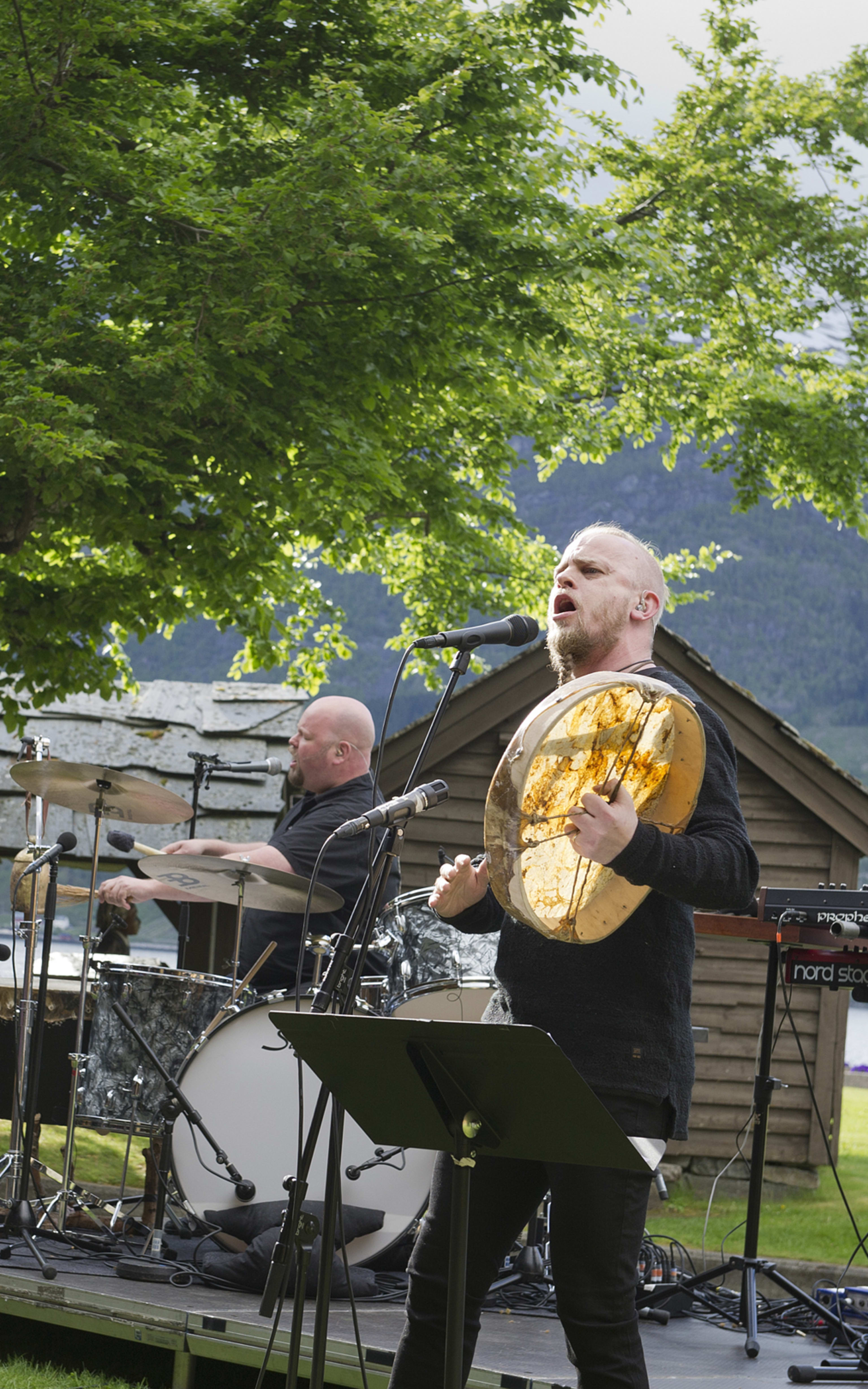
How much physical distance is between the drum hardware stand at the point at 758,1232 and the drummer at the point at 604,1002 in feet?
6.29

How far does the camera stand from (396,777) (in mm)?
9938

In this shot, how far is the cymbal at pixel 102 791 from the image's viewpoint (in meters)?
5.16

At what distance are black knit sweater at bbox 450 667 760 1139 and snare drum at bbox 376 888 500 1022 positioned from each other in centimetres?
243

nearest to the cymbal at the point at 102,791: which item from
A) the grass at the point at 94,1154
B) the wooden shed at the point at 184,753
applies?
the grass at the point at 94,1154

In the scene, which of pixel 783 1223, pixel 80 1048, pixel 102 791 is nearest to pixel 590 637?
pixel 102 791

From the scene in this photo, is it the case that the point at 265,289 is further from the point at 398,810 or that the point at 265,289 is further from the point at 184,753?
the point at 398,810

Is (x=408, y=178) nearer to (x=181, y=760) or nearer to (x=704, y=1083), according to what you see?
(x=181, y=760)

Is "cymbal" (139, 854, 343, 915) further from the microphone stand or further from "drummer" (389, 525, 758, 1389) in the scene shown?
"drummer" (389, 525, 758, 1389)

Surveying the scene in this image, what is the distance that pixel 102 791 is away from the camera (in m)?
5.28

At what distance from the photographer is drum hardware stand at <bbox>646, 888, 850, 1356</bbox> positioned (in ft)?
14.5

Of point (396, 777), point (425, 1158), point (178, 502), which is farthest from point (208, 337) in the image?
point (425, 1158)

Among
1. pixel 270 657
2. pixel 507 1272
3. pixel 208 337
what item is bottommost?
pixel 507 1272

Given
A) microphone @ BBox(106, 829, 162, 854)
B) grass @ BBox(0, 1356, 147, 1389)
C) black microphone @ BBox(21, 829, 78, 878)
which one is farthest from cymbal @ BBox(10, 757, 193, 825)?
grass @ BBox(0, 1356, 147, 1389)

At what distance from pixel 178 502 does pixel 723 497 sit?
14707cm
